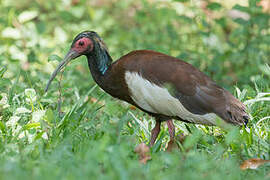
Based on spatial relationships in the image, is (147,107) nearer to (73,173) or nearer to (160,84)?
(160,84)

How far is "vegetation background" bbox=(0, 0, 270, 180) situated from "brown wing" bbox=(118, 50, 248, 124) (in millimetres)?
218

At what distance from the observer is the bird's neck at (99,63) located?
5012 mm

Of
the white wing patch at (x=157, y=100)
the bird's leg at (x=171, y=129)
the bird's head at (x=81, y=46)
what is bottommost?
the bird's leg at (x=171, y=129)

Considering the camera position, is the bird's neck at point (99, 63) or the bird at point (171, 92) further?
the bird's neck at point (99, 63)

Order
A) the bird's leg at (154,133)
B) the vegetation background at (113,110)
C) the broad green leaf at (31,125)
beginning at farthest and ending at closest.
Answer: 1. the bird's leg at (154,133)
2. the broad green leaf at (31,125)
3. the vegetation background at (113,110)

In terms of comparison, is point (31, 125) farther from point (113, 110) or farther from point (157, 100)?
point (157, 100)

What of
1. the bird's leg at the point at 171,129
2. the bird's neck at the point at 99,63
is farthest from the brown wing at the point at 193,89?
the bird's neck at the point at 99,63

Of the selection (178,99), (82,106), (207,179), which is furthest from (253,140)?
(82,106)

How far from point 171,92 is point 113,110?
2.21ft

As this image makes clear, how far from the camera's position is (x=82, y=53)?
5.01 metres

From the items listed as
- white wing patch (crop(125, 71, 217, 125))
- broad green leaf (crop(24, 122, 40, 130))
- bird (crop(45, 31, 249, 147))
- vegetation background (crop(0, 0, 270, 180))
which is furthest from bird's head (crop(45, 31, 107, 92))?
broad green leaf (crop(24, 122, 40, 130))

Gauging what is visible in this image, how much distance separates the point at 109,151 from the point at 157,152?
2.42 feet

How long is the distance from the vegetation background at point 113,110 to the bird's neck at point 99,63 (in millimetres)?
214

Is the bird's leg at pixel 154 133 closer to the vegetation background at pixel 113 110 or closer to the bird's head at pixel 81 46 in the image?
the vegetation background at pixel 113 110
